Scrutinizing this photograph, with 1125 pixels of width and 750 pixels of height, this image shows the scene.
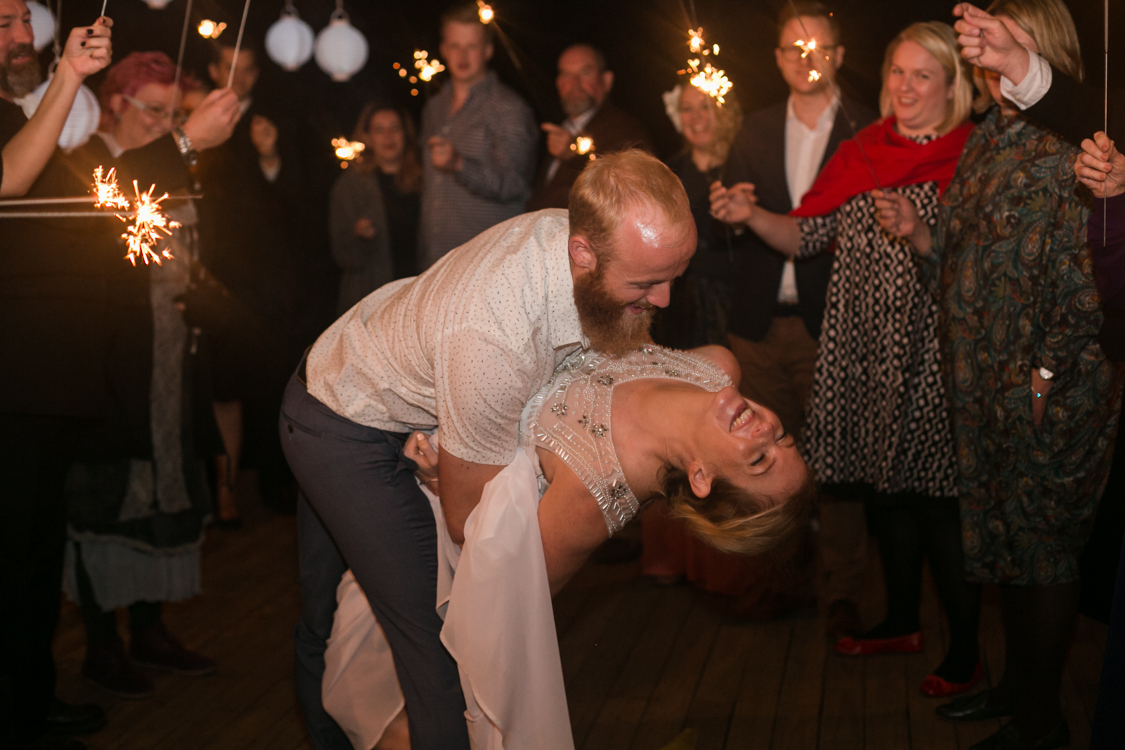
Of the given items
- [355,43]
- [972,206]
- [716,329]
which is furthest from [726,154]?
[355,43]

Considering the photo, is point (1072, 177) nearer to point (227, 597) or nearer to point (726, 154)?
point (726, 154)

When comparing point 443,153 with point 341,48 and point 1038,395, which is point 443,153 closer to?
point 341,48

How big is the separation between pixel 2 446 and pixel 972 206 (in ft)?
7.91

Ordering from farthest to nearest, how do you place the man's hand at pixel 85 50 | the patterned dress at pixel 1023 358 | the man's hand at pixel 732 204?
the man's hand at pixel 732 204
the patterned dress at pixel 1023 358
the man's hand at pixel 85 50

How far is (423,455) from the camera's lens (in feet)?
6.41

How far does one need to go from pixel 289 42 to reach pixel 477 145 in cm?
134

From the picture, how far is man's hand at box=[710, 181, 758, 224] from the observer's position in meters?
2.90

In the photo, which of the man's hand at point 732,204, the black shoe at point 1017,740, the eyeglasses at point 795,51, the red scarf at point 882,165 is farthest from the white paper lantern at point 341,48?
the black shoe at point 1017,740

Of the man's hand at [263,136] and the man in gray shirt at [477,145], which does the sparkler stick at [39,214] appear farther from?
the man's hand at [263,136]

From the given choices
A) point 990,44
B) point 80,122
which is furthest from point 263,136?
point 990,44

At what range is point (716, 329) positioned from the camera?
144 inches

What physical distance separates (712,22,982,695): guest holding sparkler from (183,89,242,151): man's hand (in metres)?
1.42

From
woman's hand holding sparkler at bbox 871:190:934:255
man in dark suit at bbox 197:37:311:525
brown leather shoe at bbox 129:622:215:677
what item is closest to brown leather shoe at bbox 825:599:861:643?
woman's hand holding sparkler at bbox 871:190:934:255

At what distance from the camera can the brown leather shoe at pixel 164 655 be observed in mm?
2984
